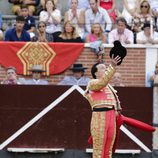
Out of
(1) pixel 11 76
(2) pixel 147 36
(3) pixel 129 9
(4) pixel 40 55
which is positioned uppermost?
(3) pixel 129 9

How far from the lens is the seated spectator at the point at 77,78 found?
1277 centimetres

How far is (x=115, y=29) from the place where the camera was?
43.5 ft

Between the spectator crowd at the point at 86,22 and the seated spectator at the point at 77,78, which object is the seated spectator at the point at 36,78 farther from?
the spectator crowd at the point at 86,22

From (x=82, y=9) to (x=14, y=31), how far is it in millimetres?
1365

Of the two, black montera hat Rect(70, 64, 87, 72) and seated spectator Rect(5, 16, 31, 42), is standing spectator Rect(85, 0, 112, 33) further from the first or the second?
seated spectator Rect(5, 16, 31, 42)

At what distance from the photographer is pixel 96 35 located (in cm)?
1321

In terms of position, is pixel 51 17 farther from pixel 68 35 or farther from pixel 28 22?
pixel 68 35

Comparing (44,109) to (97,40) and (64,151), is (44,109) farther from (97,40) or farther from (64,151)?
(97,40)

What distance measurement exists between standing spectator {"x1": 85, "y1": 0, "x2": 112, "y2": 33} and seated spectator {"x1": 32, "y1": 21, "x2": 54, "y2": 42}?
0.72 meters

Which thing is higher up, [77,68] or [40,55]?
[40,55]

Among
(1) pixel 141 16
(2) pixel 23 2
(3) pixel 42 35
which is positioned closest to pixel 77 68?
(3) pixel 42 35

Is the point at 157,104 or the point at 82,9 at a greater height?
the point at 82,9

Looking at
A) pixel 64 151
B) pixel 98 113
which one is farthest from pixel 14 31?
pixel 98 113

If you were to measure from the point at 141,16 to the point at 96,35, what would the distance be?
1.03 metres
